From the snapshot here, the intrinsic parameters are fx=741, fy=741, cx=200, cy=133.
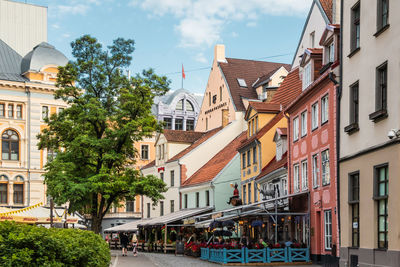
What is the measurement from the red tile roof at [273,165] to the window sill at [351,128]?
12.8 m

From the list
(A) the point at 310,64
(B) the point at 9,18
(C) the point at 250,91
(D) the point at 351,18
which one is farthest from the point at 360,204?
(B) the point at 9,18

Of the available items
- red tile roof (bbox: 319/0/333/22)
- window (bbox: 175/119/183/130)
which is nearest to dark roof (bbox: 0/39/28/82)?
window (bbox: 175/119/183/130)

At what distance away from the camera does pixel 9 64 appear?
248 feet

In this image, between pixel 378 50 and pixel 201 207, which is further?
pixel 201 207

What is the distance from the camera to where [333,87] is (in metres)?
28.4

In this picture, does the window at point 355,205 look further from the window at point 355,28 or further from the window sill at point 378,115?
the window at point 355,28

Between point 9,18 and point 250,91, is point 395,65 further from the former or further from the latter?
point 9,18

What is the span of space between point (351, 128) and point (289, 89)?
851 inches

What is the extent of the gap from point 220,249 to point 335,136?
9.29 metres

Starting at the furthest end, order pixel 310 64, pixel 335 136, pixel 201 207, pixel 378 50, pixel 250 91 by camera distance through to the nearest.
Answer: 1. pixel 250 91
2. pixel 201 207
3. pixel 310 64
4. pixel 335 136
5. pixel 378 50

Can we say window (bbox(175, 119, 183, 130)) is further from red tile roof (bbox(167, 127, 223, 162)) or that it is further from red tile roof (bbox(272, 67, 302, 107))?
red tile roof (bbox(272, 67, 302, 107))

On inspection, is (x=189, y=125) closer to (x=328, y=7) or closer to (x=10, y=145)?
(x=10, y=145)

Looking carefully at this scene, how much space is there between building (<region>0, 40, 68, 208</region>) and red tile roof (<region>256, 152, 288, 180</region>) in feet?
111

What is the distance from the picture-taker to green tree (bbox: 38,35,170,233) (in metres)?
43.0
